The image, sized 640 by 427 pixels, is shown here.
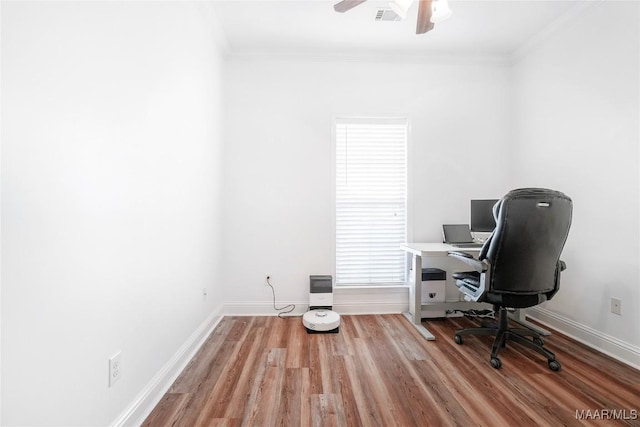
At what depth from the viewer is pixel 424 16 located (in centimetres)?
184

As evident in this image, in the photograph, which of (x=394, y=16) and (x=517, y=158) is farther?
(x=517, y=158)

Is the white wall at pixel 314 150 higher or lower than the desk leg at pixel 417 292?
higher

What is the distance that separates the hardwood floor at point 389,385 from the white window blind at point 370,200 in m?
0.83

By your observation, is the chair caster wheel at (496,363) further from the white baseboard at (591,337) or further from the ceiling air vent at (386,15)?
the ceiling air vent at (386,15)

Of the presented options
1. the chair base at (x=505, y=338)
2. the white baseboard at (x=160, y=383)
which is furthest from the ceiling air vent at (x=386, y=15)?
the white baseboard at (x=160, y=383)

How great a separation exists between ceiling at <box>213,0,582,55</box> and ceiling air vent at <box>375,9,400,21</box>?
0.16 feet

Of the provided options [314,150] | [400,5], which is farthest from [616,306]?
[314,150]

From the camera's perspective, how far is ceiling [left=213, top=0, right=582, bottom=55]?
250 cm

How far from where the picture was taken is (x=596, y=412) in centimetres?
158

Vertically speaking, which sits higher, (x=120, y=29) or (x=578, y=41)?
(x=578, y=41)

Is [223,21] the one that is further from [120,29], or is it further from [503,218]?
[503,218]

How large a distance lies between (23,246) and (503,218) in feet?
8.02

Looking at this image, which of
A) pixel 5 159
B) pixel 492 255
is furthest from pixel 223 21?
pixel 492 255

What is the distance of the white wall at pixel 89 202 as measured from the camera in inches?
35.3
